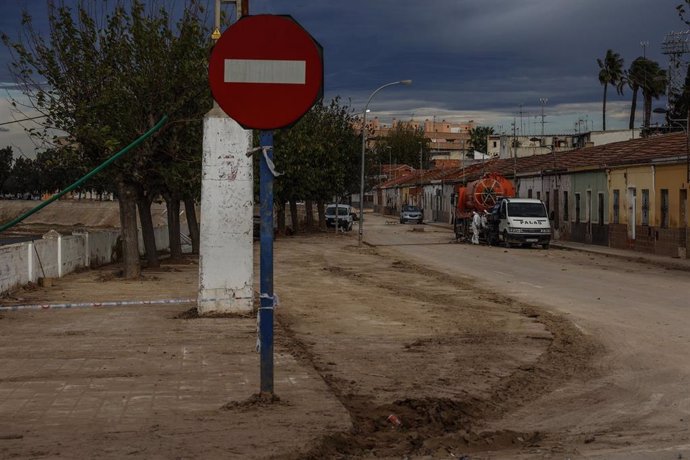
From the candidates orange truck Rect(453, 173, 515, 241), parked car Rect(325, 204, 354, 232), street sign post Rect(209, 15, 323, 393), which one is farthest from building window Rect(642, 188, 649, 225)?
street sign post Rect(209, 15, 323, 393)

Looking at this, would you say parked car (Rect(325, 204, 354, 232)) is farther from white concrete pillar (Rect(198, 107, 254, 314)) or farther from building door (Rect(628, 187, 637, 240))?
white concrete pillar (Rect(198, 107, 254, 314))

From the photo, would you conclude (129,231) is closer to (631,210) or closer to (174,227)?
(174,227)

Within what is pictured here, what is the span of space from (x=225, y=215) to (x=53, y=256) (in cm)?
1155

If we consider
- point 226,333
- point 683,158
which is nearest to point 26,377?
point 226,333

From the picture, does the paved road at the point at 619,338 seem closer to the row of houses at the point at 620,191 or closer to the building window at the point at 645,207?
the row of houses at the point at 620,191

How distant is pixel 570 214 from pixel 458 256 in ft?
61.4

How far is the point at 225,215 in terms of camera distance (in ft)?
49.5

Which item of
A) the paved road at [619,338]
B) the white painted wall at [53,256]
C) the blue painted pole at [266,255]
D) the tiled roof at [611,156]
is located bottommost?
the paved road at [619,338]

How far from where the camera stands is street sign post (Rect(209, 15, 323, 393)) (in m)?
7.22

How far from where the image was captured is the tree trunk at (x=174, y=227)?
34.1 metres

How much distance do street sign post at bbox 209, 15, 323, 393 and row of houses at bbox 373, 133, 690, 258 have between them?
33.6 metres

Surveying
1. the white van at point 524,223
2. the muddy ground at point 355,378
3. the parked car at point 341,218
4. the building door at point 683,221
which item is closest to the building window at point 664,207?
the building door at point 683,221

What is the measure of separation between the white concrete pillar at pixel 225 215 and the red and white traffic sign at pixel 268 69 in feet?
25.7

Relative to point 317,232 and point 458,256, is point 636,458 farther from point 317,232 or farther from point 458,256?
point 317,232
